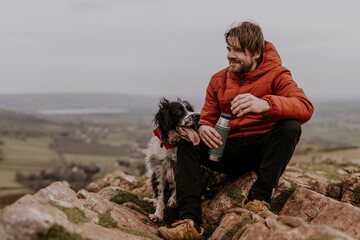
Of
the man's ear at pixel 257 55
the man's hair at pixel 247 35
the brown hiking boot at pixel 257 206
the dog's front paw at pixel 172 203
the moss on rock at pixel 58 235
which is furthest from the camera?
the dog's front paw at pixel 172 203

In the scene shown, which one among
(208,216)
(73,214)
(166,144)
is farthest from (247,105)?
(73,214)

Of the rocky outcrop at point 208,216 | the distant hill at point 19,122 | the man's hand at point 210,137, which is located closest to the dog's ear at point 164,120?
the man's hand at point 210,137

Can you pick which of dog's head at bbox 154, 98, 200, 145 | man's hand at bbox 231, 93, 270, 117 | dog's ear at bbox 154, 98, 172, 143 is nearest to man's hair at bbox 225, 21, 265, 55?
man's hand at bbox 231, 93, 270, 117

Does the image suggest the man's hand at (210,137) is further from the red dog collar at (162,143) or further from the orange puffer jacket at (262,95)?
the red dog collar at (162,143)

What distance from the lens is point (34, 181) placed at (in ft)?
178

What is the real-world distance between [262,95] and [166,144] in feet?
6.76

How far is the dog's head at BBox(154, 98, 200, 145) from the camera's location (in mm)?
7281

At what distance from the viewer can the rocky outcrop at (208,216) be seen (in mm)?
4082

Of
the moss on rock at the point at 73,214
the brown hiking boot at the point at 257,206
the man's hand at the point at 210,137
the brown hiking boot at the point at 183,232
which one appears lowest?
the brown hiking boot at the point at 183,232

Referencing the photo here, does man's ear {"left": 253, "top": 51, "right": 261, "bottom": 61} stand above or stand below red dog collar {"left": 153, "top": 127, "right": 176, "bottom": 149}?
above

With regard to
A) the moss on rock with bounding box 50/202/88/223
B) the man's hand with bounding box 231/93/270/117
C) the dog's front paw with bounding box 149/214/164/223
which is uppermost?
the man's hand with bounding box 231/93/270/117

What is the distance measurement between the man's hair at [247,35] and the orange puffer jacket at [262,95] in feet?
1.18

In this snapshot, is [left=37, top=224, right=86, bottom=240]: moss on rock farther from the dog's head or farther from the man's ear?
the man's ear

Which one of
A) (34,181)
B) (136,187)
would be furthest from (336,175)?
(34,181)
